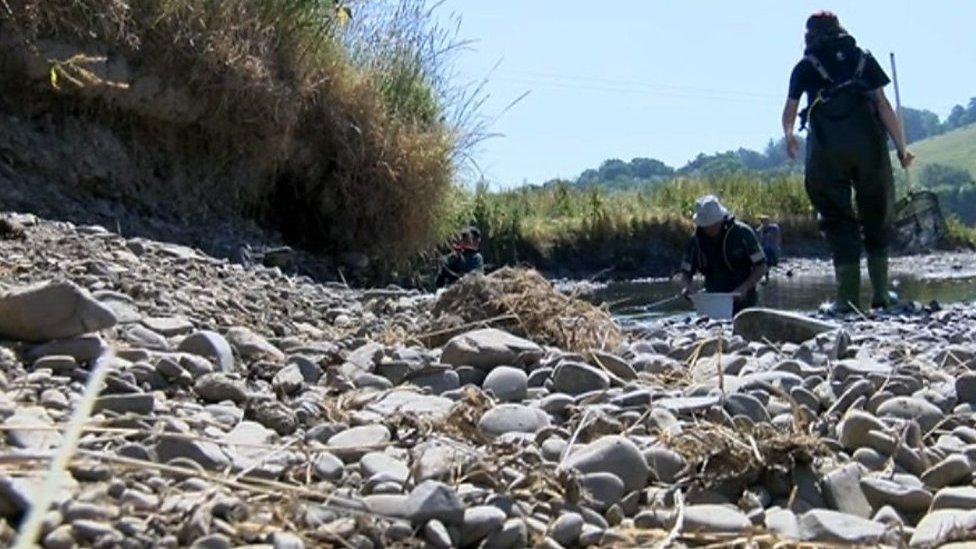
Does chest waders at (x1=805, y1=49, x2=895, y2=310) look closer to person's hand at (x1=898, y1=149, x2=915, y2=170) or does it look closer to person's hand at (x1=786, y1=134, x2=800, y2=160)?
person's hand at (x1=786, y1=134, x2=800, y2=160)

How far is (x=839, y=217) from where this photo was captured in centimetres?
758

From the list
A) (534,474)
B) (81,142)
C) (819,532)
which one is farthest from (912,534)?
(81,142)

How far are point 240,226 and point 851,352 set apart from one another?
16.7 ft

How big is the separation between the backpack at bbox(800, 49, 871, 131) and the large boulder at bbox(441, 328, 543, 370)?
13.3ft

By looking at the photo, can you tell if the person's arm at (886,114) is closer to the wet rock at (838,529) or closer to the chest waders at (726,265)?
the chest waders at (726,265)

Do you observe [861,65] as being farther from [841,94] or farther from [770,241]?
[770,241]

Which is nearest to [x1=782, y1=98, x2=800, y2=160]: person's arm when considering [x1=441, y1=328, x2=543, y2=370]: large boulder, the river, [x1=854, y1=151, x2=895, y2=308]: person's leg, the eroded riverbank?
[x1=854, y1=151, x2=895, y2=308]: person's leg

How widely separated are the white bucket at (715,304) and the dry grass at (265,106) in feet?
9.59

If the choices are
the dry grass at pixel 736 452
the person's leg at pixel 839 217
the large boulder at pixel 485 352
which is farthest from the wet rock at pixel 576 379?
the person's leg at pixel 839 217

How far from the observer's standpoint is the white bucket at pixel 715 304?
718 centimetres

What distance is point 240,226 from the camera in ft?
28.5

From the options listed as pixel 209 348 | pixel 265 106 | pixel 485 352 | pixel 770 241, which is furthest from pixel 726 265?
pixel 770 241

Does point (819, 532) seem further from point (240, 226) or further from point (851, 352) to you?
point (240, 226)

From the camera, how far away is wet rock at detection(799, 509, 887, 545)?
2429 millimetres
